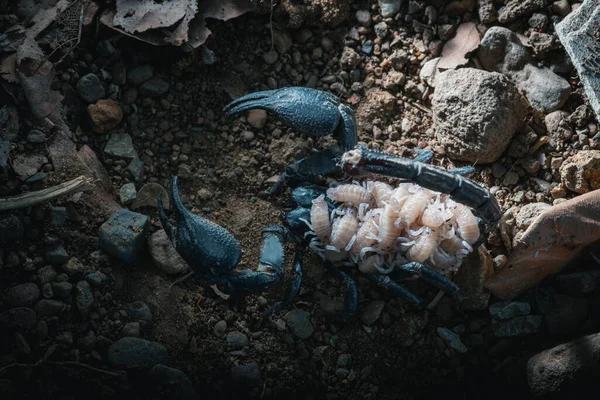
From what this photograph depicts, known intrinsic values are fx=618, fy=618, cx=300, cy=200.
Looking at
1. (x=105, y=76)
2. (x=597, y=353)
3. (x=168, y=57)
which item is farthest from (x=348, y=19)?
(x=597, y=353)

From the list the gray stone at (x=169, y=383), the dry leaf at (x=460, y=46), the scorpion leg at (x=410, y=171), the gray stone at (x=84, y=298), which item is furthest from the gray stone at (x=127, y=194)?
the dry leaf at (x=460, y=46)

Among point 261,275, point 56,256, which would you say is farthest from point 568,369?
point 56,256

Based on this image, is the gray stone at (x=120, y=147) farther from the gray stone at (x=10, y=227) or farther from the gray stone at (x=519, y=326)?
the gray stone at (x=519, y=326)

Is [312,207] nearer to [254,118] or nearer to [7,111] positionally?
[254,118]

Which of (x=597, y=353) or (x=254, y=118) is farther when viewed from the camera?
(x=254, y=118)

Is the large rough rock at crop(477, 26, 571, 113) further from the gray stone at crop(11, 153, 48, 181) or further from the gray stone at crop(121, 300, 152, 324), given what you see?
the gray stone at crop(11, 153, 48, 181)

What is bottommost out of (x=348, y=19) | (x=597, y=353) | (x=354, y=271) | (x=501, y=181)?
(x=354, y=271)

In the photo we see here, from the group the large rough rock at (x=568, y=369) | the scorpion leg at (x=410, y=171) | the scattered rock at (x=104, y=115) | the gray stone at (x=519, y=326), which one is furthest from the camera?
the scattered rock at (x=104, y=115)

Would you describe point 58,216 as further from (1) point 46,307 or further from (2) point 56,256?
(1) point 46,307
